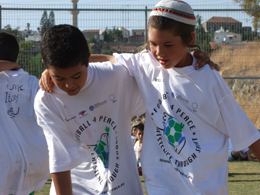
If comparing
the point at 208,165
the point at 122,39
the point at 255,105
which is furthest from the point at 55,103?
the point at 255,105

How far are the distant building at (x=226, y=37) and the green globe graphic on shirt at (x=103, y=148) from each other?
5784 mm

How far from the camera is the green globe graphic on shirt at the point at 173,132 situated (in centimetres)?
229

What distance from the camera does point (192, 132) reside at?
2275 mm

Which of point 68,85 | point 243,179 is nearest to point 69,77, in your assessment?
point 68,85

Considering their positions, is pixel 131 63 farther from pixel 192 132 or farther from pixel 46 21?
pixel 46 21

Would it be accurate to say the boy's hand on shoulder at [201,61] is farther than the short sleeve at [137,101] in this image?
No

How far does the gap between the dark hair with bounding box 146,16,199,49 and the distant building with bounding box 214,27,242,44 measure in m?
5.60

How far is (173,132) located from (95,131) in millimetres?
476

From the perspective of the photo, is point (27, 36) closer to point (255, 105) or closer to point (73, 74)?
point (255, 105)

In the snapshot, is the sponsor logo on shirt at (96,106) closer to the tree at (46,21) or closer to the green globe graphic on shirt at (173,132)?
the green globe graphic on shirt at (173,132)

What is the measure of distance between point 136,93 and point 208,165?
2.13ft

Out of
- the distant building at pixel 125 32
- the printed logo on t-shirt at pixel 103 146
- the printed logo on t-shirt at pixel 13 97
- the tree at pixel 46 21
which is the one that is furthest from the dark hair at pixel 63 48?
the tree at pixel 46 21

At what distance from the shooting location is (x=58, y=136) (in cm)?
235

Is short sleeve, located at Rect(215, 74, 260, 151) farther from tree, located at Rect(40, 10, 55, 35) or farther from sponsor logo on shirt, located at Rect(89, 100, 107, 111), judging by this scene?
tree, located at Rect(40, 10, 55, 35)
